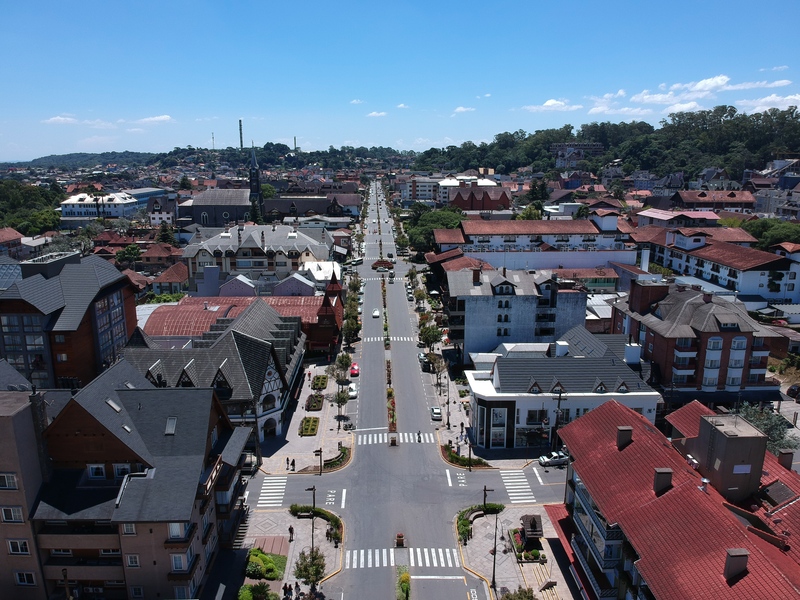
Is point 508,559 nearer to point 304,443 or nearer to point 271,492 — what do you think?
point 271,492

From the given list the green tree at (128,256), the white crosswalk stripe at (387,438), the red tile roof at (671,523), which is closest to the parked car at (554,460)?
the white crosswalk stripe at (387,438)

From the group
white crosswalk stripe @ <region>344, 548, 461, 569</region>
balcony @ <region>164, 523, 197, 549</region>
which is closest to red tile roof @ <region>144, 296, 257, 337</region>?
white crosswalk stripe @ <region>344, 548, 461, 569</region>

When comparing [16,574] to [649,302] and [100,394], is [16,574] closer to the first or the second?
[100,394]

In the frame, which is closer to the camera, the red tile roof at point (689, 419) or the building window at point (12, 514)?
the building window at point (12, 514)

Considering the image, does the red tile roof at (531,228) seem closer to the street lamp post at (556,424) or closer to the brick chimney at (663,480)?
the street lamp post at (556,424)

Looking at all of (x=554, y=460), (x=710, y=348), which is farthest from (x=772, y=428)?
(x=554, y=460)

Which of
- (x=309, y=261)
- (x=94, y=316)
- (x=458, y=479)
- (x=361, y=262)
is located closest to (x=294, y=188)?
(x=361, y=262)
